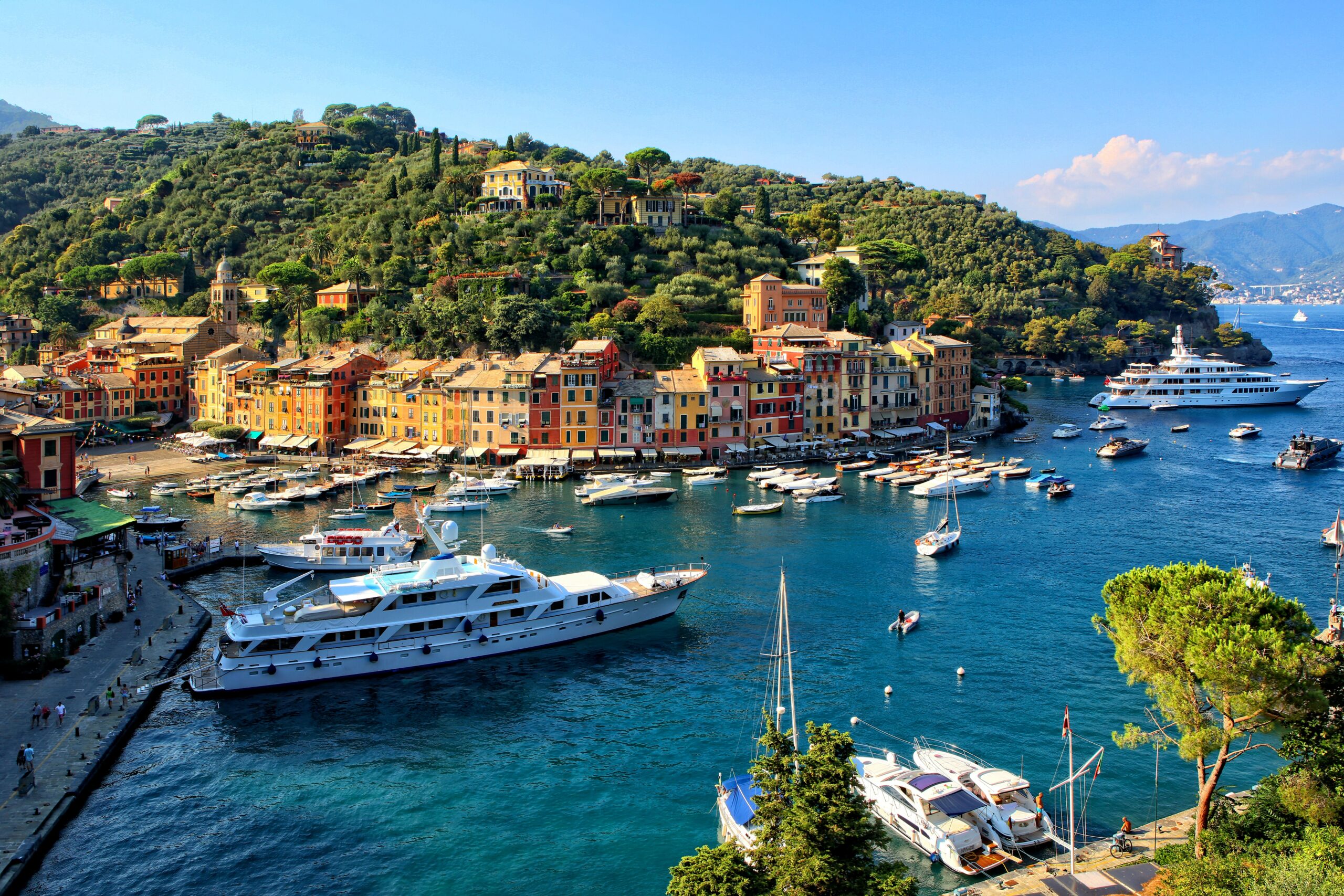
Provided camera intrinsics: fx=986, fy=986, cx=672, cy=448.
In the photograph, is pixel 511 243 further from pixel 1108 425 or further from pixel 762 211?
pixel 1108 425

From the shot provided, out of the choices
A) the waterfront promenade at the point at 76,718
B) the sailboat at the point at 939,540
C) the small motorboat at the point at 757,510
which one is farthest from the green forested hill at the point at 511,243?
the waterfront promenade at the point at 76,718

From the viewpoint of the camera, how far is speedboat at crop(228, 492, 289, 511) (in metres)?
58.0

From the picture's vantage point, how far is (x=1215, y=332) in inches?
5930

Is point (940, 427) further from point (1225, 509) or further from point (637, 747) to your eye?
point (637, 747)

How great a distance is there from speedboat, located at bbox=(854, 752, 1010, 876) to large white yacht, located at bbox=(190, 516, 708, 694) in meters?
14.3

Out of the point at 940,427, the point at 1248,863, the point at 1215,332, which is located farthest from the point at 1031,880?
the point at 1215,332

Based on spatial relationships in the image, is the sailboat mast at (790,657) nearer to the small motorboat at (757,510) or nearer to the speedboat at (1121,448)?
the small motorboat at (757,510)

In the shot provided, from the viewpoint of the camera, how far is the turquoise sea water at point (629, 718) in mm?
22891

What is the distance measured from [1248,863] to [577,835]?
46.5 ft

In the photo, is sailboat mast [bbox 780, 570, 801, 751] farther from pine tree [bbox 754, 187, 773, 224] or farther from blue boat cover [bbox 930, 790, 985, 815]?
pine tree [bbox 754, 187, 773, 224]

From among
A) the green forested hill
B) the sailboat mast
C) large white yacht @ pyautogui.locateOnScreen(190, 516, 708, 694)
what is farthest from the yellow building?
large white yacht @ pyautogui.locateOnScreen(190, 516, 708, 694)

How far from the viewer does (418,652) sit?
3375 centimetres

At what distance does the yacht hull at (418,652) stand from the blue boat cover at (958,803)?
54.1 ft

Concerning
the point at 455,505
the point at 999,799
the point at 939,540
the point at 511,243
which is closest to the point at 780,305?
the point at 511,243
